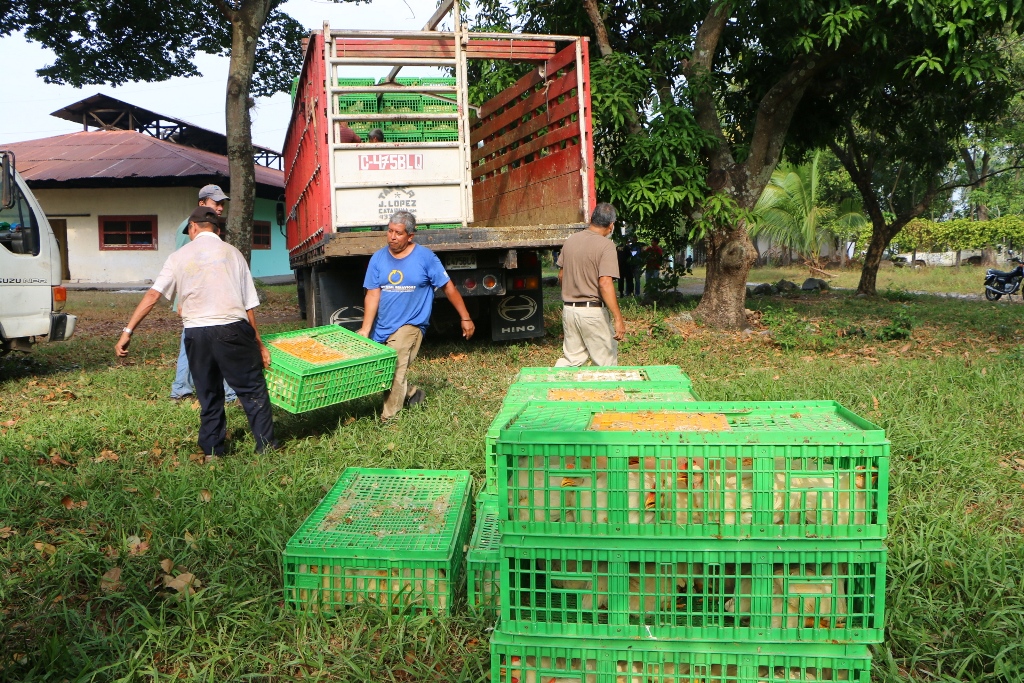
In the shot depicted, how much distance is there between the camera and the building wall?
25500 millimetres

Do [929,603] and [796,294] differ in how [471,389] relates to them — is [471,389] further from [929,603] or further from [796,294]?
[796,294]

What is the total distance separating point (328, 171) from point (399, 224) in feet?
6.42

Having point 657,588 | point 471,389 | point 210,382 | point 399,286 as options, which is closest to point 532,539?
point 657,588

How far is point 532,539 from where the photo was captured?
2.50m

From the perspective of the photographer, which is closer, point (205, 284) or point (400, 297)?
point (205, 284)

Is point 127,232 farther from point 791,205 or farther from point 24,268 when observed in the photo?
point 791,205

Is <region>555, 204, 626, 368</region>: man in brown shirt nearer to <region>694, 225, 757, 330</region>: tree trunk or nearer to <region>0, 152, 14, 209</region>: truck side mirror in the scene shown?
<region>0, 152, 14, 209</region>: truck side mirror

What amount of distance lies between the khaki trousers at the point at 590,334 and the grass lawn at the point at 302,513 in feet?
2.76

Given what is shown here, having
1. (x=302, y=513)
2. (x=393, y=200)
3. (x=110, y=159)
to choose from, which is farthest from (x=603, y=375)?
(x=110, y=159)

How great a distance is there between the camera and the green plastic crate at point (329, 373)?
5.64 m

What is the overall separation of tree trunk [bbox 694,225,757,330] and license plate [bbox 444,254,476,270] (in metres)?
4.18

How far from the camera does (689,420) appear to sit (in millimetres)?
2740

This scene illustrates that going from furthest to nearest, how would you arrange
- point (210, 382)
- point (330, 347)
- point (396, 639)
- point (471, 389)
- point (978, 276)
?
point (978, 276) → point (471, 389) → point (330, 347) → point (210, 382) → point (396, 639)

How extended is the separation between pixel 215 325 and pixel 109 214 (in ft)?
75.3
